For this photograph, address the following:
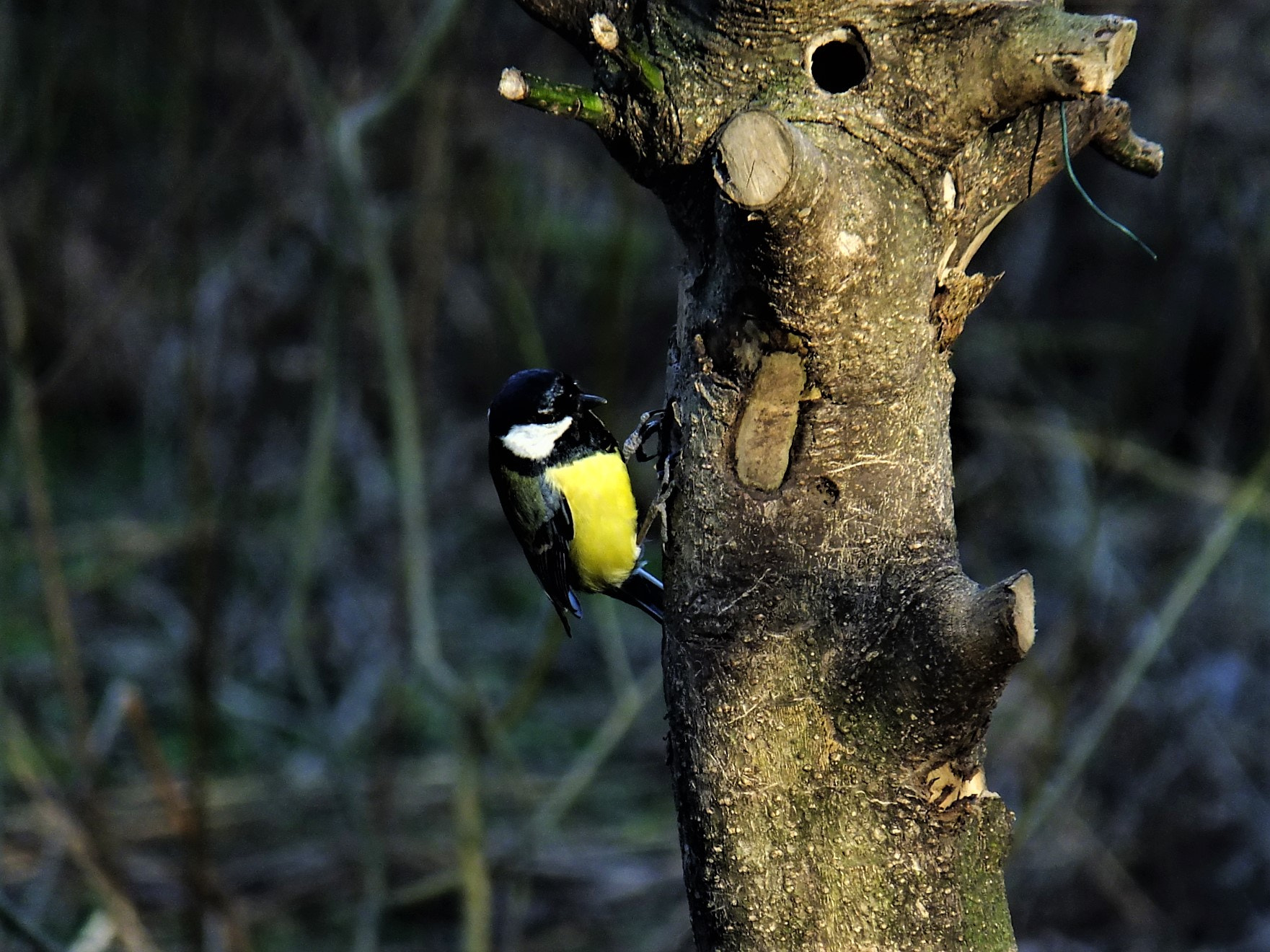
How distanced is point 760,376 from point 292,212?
3709 mm

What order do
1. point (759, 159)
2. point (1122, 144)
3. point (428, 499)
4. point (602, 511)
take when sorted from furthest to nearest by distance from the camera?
point (428, 499) < point (602, 511) < point (1122, 144) < point (759, 159)

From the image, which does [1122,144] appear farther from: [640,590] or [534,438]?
[640,590]

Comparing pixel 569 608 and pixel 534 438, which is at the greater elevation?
pixel 534 438

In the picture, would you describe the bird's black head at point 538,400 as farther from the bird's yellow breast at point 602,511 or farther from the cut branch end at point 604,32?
the cut branch end at point 604,32

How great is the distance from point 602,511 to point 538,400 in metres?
0.32

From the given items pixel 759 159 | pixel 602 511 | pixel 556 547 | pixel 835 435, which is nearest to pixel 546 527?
pixel 556 547

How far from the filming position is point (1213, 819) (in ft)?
15.2

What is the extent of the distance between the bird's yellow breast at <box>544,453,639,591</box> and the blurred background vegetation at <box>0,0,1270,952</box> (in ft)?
1.71

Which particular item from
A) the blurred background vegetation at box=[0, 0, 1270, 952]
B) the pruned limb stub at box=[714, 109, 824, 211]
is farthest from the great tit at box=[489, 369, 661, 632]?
the pruned limb stub at box=[714, 109, 824, 211]

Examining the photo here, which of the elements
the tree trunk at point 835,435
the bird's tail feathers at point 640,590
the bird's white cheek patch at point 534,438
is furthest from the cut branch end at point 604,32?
the bird's tail feathers at point 640,590

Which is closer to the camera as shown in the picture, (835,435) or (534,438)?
(835,435)

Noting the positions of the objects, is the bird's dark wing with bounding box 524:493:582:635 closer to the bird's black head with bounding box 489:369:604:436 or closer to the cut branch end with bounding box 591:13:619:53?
the bird's black head with bounding box 489:369:604:436

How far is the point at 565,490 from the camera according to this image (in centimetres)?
307

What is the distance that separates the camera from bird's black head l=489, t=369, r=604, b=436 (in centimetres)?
286
